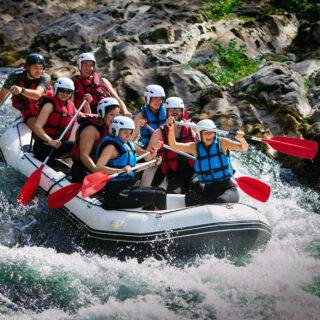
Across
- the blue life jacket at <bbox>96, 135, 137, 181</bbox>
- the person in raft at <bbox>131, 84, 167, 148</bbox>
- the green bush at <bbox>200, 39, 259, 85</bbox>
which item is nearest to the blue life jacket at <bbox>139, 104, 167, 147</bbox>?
the person in raft at <bbox>131, 84, 167, 148</bbox>

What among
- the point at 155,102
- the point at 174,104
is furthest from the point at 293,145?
the point at 155,102

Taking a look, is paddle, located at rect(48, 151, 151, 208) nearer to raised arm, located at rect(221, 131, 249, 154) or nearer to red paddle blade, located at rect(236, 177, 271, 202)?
raised arm, located at rect(221, 131, 249, 154)

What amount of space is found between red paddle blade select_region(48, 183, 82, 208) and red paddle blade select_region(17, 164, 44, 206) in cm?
56

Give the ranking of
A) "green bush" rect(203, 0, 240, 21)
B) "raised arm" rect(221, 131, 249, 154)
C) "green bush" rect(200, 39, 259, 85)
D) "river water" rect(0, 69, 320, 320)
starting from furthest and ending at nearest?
"green bush" rect(203, 0, 240, 21), "green bush" rect(200, 39, 259, 85), "raised arm" rect(221, 131, 249, 154), "river water" rect(0, 69, 320, 320)

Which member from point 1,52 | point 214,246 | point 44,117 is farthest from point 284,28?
point 214,246

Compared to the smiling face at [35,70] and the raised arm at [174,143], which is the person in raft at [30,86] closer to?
the smiling face at [35,70]

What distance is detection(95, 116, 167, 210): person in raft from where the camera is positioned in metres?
6.80

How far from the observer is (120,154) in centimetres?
691

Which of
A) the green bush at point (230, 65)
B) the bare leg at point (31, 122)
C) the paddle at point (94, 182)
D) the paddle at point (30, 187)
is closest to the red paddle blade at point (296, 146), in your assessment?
the paddle at point (94, 182)

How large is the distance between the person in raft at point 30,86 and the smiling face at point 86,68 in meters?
0.56

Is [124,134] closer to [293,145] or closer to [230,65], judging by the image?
[293,145]

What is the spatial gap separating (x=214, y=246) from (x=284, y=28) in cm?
1002

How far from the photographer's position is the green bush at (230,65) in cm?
1320

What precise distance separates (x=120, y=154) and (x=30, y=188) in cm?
143
